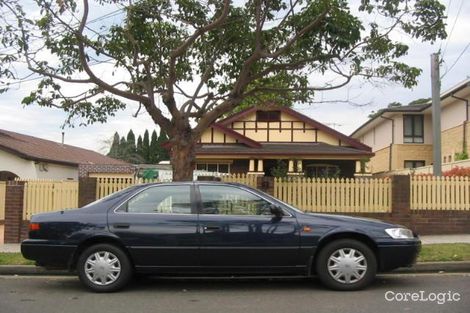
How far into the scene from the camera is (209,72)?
496 inches

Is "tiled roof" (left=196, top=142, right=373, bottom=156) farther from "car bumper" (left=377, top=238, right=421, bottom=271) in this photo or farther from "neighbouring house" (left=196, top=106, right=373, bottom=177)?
"car bumper" (left=377, top=238, right=421, bottom=271)

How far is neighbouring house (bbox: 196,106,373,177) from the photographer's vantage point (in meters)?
24.1

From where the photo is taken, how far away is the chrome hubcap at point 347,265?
757 centimetres

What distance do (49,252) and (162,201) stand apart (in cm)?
162

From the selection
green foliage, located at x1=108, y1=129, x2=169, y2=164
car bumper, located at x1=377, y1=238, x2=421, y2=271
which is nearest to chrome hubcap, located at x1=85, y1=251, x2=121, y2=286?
car bumper, located at x1=377, y1=238, x2=421, y2=271

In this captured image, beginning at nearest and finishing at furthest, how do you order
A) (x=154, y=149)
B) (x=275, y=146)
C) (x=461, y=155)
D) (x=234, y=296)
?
(x=234, y=296) → (x=461, y=155) → (x=275, y=146) → (x=154, y=149)

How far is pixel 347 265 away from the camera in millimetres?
7570

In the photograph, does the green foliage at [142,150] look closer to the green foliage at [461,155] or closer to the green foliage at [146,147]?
the green foliage at [146,147]

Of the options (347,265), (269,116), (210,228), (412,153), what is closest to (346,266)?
(347,265)

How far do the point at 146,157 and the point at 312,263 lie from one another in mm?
51231

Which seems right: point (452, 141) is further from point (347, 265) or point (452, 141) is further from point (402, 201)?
point (347, 265)

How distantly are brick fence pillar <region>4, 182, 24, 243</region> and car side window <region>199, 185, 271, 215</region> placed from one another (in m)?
7.04

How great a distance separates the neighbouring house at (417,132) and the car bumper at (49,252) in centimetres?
2077

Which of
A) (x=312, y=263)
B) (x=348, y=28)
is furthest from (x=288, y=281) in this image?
(x=348, y=28)
